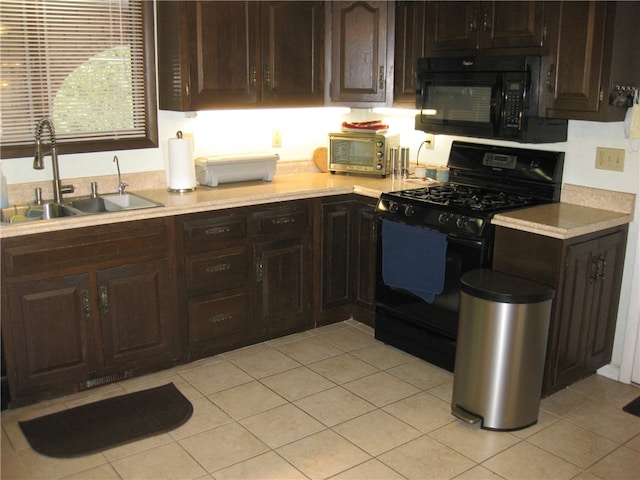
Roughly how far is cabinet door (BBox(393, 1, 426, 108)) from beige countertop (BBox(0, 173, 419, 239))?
21.7 inches

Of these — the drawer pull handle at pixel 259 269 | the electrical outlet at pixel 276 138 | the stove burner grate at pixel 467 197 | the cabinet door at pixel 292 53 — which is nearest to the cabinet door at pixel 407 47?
the cabinet door at pixel 292 53

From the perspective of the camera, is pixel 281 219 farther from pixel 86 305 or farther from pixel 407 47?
pixel 407 47

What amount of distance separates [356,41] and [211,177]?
124 centimetres

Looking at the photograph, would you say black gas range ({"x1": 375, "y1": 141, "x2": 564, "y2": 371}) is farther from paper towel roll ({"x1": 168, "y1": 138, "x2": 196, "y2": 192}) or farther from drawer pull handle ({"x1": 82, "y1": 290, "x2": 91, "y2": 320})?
drawer pull handle ({"x1": 82, "y1": 290, "x2": 91, "y2": 320})

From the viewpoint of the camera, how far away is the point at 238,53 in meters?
3.75

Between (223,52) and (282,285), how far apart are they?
4.50ft

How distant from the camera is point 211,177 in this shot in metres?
3.88

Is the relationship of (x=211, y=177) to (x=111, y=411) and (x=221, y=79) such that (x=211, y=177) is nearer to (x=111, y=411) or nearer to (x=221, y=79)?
(x=221, y=79)

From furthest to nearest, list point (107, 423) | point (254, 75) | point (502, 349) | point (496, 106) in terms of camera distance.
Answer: point (254, 75) → point (496, 106) → point (107, 423) → point (502, 349)

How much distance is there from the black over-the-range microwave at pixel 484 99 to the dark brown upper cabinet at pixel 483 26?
0.07 m

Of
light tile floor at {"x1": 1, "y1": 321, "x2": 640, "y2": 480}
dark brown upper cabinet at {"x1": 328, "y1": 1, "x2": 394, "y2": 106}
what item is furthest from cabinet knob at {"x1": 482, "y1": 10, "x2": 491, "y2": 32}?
light tile floor at {"x1": 1, "y1": 321, "x2": 640, "y2": 480}

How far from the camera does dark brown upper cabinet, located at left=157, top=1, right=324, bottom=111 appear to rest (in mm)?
3590

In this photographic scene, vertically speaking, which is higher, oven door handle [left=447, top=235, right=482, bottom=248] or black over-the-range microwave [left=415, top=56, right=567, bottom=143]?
black over-the-range microwave [left=415, top=56, right=567, bottom=143]

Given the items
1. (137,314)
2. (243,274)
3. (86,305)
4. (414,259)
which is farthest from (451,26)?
(86,305)
